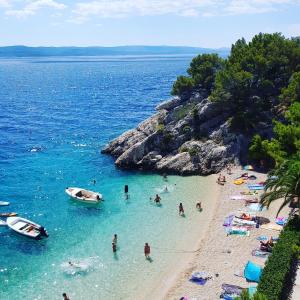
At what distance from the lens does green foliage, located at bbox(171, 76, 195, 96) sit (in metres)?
72.4

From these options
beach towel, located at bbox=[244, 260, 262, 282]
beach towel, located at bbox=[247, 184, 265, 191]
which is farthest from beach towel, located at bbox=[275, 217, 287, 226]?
beach towel, located at bbox=[244, 260, 262, 282]

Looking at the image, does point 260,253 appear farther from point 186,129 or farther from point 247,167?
point 186,129

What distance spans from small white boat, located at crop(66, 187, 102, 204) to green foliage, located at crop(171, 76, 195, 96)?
29070 millimetres

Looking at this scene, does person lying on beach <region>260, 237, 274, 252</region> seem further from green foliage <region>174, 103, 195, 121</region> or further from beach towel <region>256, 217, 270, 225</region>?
green foliage <region>174, 103, 195, 121</region>

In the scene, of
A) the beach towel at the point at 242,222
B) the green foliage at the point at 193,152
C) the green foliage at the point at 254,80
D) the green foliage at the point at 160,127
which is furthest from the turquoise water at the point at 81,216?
the green foliage at the point at 254,80

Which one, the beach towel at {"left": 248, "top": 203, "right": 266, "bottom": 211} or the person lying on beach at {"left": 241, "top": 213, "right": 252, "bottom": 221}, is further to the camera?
the beach towel at {"left": 248, "top": 203, "right": 266, "bottom": 211}

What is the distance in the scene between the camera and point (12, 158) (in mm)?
68750

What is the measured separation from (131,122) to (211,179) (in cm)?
4221

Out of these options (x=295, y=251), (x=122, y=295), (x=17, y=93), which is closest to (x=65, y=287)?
(x=122, y=295)

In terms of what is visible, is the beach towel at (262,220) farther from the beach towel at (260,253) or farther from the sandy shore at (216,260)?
the beach towel at (260,253)

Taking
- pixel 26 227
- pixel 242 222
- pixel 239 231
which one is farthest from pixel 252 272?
pixel 26 227

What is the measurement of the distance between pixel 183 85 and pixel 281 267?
4710cm

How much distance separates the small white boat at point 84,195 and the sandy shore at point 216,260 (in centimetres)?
1327

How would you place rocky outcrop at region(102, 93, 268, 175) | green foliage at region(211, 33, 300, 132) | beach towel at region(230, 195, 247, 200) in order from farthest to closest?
1. green foliage at region(211, 33, 300, 132)
2. rocky outcrop at region(102, 93, 268, 175)
3. beach towel at region(230, 195, 247, 200)
